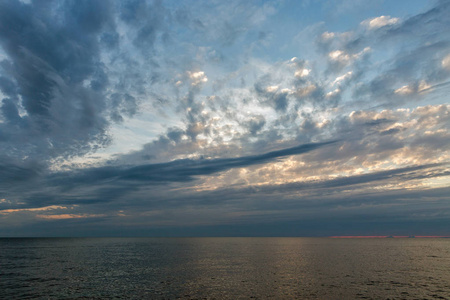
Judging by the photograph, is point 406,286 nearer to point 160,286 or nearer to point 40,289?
point 160,286

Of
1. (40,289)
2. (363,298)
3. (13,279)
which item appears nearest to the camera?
(363,298)

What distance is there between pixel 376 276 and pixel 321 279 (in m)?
14.1

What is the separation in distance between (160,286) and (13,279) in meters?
32.7

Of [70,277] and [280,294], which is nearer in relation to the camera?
[280,294]

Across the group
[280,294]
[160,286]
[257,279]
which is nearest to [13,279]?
[160,286]

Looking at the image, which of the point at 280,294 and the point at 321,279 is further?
the point at 321,279

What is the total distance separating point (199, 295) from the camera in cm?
4231

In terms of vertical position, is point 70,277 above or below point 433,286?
above

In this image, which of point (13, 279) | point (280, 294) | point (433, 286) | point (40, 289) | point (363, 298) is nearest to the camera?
point (363, 298)

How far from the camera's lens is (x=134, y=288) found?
47.8 meters

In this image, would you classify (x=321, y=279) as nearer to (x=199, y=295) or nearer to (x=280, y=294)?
(x=280, y=294)

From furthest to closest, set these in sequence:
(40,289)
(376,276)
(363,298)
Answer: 1. (376,276)
2. (40,289)
3. (363,298)

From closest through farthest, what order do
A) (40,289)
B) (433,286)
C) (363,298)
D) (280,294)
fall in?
(363,298)
(280,294)
(40,289)
(433,286)

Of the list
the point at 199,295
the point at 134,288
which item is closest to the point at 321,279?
the point at 199,295
